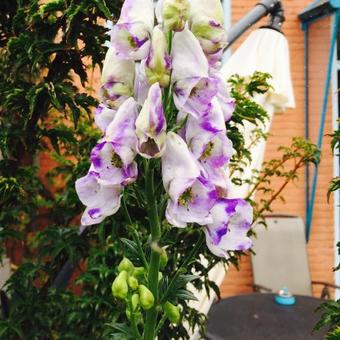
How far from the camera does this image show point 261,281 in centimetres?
438

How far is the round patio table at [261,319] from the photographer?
2750mm

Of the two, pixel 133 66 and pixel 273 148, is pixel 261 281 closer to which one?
pixel 273 148

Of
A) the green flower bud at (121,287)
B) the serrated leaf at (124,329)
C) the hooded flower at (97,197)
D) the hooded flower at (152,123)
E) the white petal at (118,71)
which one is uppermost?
the white petal at (118,71)

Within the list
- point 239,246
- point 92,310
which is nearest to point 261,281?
point 92,310

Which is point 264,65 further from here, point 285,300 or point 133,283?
point 133,283

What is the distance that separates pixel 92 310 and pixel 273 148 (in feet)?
9.20

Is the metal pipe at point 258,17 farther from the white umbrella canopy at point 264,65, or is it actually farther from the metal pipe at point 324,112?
the metal pipe at point 324,112

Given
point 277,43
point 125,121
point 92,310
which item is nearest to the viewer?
point 125,121

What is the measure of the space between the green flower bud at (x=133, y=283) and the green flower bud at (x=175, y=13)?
0.51 m

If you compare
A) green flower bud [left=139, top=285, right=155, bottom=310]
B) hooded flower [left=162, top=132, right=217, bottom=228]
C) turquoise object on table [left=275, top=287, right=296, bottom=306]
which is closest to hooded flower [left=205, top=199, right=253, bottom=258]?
hooded flower [left=162, top=132, right=217, bottom=228]

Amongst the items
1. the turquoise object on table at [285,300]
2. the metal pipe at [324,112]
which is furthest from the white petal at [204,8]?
the metal pipe at [324,112]

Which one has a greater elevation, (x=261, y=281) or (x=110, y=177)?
(x=110, y=177)

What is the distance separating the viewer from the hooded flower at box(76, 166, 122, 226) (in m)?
0.96

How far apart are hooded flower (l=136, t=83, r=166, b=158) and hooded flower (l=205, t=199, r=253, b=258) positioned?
176 millimetres
